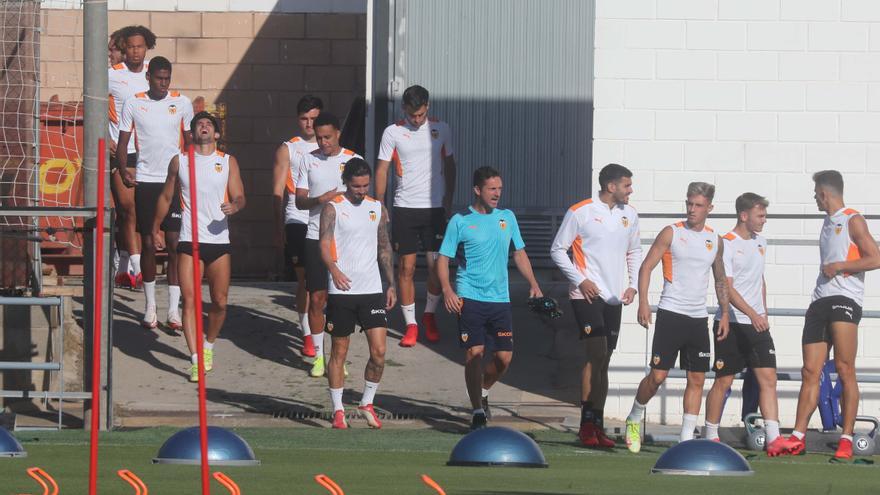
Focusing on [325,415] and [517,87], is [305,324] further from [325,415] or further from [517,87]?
[517,87]

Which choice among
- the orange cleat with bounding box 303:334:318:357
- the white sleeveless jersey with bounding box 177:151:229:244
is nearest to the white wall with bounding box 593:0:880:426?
the orange cleat with bounding box 303:334:318:357

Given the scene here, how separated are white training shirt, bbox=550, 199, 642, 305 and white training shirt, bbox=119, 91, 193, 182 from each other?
3.50 m

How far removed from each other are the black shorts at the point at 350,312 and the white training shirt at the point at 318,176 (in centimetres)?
98

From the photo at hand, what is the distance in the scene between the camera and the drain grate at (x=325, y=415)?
39.0ft

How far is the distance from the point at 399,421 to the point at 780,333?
3.05 metres

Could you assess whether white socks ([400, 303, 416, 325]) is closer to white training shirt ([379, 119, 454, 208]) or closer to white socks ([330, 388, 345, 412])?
white training shirt ([379, 119, 454, 208])

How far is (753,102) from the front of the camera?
1282 centimetres

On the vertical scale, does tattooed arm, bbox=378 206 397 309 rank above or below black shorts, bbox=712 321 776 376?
above

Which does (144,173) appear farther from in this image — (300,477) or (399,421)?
(300,477)

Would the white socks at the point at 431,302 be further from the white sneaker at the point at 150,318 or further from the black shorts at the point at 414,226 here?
the white sneaker at the point at 150,318

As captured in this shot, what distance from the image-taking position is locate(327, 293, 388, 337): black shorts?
11.4 metres

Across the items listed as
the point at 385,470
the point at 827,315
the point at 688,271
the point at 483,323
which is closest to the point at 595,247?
the point at 688,271

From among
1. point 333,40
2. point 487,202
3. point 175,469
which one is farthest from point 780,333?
point 333,40

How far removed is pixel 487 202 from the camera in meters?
11.5
